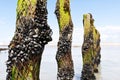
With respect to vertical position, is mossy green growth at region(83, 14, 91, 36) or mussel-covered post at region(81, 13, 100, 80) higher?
mossy green growth at region(83, 14, 91, 36)

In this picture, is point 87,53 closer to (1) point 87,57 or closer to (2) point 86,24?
(1) point 87,57

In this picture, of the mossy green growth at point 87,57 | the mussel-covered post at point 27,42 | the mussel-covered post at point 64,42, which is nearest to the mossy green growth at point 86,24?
the mossy green growth at point 87,57

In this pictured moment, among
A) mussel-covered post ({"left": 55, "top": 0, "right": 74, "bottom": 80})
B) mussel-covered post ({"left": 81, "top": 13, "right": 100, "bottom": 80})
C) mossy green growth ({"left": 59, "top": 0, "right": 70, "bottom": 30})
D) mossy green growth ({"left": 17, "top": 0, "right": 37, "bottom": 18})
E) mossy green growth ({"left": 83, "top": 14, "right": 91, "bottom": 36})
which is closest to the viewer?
mossy green growth ({"left": 17, "top": 0, "right": 37, "bottom": 18})

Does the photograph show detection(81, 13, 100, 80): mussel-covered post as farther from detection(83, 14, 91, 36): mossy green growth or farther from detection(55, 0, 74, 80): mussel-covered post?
detection(55, 0, 74, 80): mussel-covered post

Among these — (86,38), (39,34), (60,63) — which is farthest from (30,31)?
(86,38)

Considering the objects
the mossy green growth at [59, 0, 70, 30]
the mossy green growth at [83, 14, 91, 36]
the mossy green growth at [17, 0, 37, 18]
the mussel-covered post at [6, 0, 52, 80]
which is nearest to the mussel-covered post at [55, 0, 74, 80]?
the mossy green growth at [59, 0, 70, 30]

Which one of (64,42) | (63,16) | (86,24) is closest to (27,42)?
(64,42)

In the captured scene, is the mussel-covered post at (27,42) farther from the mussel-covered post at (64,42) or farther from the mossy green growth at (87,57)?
the mossy green growth at (87,57)

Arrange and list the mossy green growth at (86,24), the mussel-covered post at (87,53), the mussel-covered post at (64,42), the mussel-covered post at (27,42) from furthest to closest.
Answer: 1. the mossy green growth at (86,24)
2. the mussel-covered post at (87,53)
3. the mussel-covered post at (64,42)
4. the mussel-covered post at (27,42)
